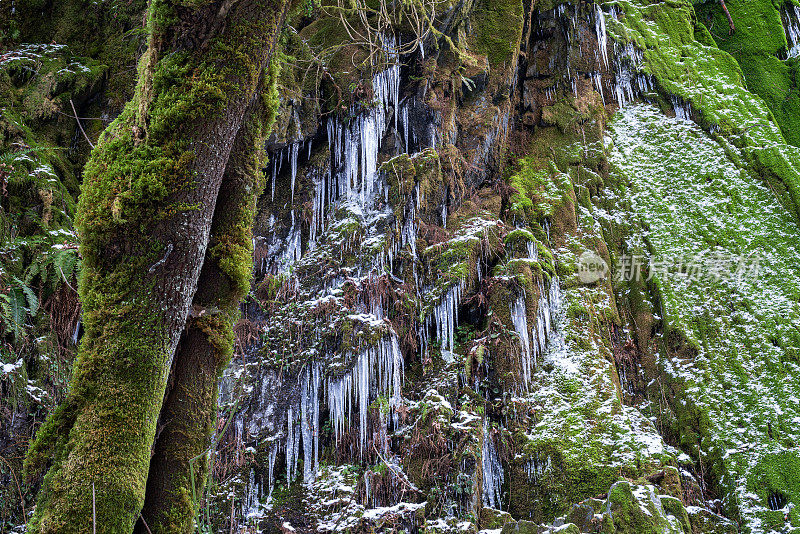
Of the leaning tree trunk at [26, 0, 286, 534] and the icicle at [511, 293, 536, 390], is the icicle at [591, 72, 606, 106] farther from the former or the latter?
the leaning tree trunk at [26, 0, 286, 534]

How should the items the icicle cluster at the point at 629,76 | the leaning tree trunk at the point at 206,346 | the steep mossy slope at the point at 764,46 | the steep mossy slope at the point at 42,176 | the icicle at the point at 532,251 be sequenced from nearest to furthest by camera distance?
the leaning tree trunk at the point at 206,346
the steep mossy slope at the point at 42,176
the icicle at the point at 532,251
the icicle cluster at the point at 629,76
the steep mossy slope at the point at 764,46

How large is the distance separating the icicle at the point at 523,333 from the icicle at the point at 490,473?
0.98 metres

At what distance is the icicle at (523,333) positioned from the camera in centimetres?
759

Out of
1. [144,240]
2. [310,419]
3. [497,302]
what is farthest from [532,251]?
[144,240]

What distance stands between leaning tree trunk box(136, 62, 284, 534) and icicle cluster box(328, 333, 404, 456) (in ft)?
14.4

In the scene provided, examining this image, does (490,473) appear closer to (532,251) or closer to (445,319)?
(445,319)

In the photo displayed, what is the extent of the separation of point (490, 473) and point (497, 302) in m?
2.26

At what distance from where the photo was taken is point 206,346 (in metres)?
2.56

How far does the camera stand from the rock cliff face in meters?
6.67

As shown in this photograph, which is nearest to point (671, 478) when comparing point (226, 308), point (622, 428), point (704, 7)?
point (622, 428)

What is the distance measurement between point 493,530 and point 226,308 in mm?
4465

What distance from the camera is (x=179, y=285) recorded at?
7.68 feet

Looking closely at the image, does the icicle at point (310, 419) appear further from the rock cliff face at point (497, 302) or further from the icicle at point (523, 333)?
the icicle at point (523, 333)

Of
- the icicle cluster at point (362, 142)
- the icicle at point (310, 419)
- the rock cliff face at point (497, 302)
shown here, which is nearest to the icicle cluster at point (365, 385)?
the rock cliff face at point (497, 302)
